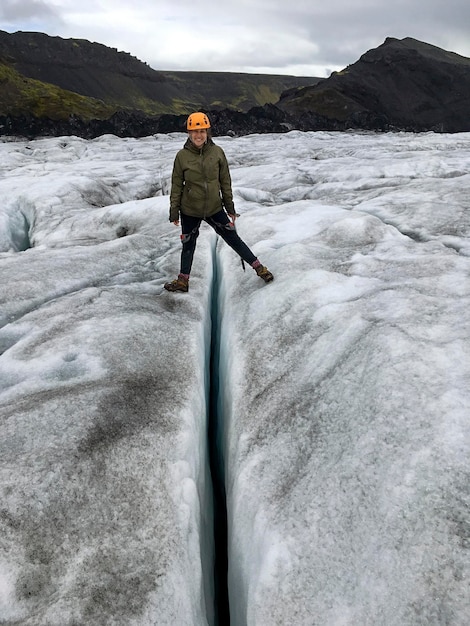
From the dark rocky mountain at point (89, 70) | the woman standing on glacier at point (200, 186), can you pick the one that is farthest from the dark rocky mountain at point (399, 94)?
the dark rocky mountain at point (89, 70)

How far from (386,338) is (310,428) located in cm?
148

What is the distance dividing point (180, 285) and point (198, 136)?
2898 mm

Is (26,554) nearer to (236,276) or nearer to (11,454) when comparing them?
(11,454)

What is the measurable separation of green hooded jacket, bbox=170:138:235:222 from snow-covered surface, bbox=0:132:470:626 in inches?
70.4

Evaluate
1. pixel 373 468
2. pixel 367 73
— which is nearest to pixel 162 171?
pixel 373 468

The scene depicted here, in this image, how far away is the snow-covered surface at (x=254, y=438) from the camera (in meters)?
3.36

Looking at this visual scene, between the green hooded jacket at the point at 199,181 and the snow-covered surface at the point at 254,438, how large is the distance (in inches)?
70.4

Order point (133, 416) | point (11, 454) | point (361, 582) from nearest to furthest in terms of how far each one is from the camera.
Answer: point (361, 582) < point (11, 454) < point (133, 416)

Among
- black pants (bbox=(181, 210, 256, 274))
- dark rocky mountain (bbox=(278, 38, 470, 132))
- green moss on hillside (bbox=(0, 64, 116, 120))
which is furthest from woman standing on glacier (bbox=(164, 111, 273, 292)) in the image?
dark rocky mountain (bbox=(278, 38, 470, 132))

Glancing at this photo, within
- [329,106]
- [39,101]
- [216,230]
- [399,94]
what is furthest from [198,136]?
[399,94]

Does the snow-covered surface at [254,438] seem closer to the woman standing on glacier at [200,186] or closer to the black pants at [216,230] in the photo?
the black pants at [216,230]

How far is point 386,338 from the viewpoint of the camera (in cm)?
514

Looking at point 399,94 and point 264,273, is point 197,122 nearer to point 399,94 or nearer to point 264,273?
point 264,273

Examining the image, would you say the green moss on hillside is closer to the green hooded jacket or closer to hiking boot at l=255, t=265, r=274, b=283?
the green hooded jacket
